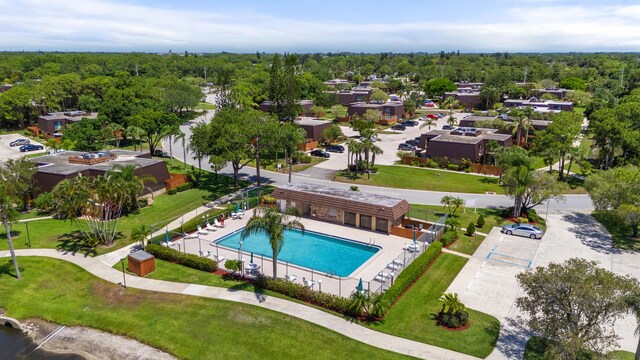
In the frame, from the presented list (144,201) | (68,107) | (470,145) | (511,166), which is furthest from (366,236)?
(68,107)

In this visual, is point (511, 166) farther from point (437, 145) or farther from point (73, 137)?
point (73, 137)

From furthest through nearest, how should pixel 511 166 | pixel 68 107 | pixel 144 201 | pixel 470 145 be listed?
pixel 68 107 < pixel 470 145 < pixel 144 201 < pixel 511 166

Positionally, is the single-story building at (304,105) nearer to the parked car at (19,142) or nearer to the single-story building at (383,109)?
the single-story building at (383,109)

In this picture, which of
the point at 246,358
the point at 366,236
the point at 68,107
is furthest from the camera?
the point at 68,107

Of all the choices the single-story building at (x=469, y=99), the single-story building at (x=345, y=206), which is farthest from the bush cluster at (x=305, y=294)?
the single-story building at (x=469, y=99)

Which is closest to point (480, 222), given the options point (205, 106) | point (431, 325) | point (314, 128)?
point (431, 325)
